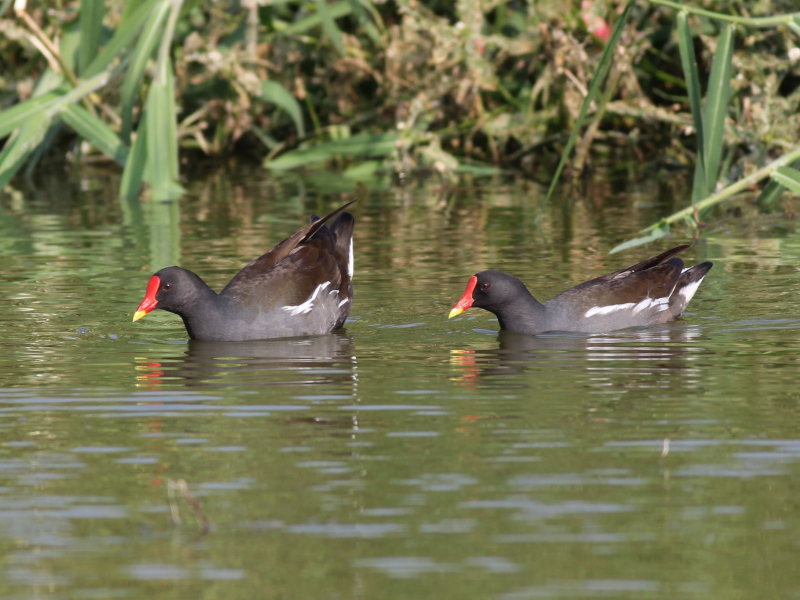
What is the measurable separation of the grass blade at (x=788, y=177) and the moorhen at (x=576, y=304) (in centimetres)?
103

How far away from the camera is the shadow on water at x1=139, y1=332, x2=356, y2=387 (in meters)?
7.39

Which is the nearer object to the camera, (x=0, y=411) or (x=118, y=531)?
(x=118, y=531)

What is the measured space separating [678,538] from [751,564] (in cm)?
30

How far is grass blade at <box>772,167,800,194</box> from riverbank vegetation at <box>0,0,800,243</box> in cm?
361

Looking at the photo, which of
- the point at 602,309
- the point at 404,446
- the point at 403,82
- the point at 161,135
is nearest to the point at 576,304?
the point at 602,309

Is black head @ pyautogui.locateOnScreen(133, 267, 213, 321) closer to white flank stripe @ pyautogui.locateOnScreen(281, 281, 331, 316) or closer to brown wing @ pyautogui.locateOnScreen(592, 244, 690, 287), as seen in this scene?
white flank stripe @ pyautogui.locateOnScreen(281, 281, 331, 316)

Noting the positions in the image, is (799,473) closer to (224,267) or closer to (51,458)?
(51,458)

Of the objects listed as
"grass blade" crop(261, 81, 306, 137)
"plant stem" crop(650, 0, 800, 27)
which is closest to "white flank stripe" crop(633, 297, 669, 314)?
"plant stem" crop(650, 0, 800, 27)

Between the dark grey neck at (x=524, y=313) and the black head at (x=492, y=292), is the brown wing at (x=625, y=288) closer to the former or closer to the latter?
the dark grey neck at (x=524, y=313)

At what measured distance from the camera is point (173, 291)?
8484mm

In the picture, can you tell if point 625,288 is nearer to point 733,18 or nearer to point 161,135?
point 733,18

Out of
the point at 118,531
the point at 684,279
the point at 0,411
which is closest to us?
the point at 118,531

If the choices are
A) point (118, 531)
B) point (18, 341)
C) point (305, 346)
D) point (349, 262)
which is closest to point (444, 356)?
point (305, 346)

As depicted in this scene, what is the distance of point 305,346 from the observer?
27.8 feet
